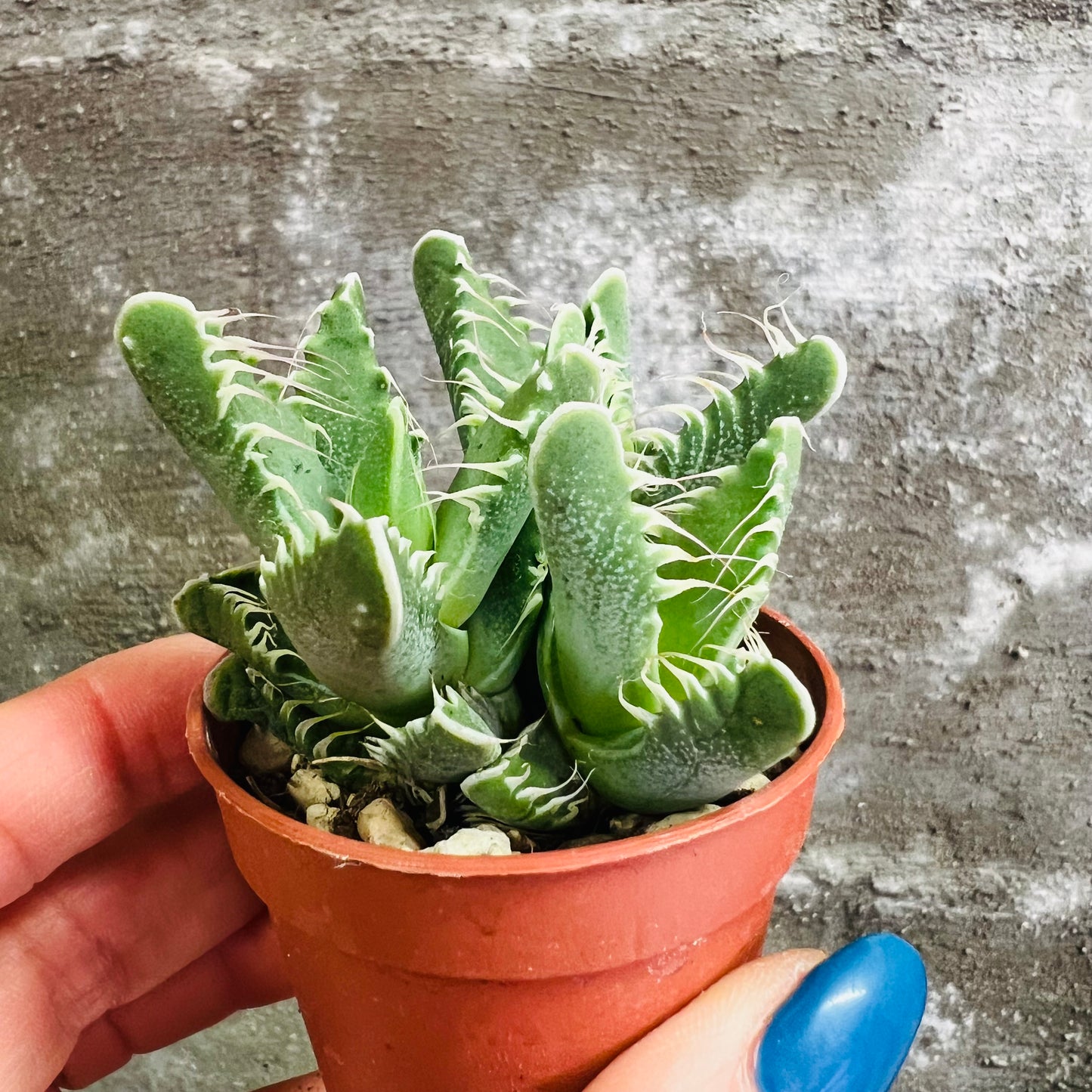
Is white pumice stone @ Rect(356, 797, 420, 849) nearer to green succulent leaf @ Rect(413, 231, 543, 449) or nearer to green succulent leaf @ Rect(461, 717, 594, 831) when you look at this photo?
green succulent leaf @ Rect(461, 717, 594, 831)

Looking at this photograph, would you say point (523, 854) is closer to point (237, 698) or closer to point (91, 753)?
point (237, 698)

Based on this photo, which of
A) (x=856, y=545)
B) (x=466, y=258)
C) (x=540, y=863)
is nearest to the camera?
(x=540, y=863)

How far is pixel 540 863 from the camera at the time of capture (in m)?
0.34

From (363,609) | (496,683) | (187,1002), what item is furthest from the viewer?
(187,1002)

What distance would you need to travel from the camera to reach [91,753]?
1.69 ft

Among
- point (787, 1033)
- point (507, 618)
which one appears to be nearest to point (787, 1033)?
point (787, 1033)

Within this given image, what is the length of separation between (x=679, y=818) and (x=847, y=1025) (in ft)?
0.39

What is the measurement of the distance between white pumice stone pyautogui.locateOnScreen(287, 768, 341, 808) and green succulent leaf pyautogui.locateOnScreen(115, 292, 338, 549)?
0.12 metres

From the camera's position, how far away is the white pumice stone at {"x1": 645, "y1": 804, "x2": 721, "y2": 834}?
387mm

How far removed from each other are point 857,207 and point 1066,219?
0.15m

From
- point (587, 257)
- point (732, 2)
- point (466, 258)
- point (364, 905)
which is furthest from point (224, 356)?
point (732, 2)

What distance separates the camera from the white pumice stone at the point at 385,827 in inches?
15.6

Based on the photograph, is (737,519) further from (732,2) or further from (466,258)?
(732,2)

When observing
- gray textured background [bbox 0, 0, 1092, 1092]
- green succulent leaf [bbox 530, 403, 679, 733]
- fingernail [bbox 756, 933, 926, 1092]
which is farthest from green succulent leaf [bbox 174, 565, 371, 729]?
gray textured background [bbox 0, 0, 1092, 1092]
